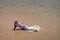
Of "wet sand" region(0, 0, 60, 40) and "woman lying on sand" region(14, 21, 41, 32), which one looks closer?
"wet sand" region(0, 0, 60, 40)

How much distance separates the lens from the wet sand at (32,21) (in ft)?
7.13

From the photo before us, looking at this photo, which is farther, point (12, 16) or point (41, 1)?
point (41, 1)

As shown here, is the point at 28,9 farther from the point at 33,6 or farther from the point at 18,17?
the point at 18,17

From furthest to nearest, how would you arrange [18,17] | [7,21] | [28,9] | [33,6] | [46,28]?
[33,6]
[28,9]
[18,17]
[7,21]
[46,28]

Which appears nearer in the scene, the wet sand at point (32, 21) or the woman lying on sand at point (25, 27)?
the wet sand at point (32, 21)

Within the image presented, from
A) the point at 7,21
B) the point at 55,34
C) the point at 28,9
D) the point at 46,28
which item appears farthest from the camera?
the point at 28,9

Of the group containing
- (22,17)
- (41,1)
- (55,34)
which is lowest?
(55,34)

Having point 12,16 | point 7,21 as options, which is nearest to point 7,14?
→ point 12,16

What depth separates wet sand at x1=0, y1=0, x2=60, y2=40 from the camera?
217 cm

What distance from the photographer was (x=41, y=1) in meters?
4.23

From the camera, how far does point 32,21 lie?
106 inches

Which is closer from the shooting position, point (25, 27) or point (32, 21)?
point (25, 27)

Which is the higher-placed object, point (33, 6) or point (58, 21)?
point (33, 6)

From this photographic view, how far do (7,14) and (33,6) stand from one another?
0.85 metres
